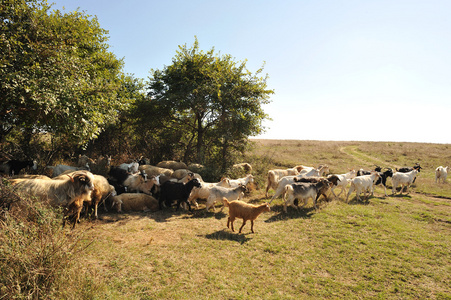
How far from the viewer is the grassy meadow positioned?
5.32 m

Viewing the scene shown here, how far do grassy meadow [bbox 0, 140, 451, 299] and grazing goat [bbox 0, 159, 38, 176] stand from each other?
298 inches

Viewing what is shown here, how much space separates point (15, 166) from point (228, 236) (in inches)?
518

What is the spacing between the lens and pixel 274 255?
23.4ft

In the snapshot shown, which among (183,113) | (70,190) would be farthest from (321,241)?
(183,113)

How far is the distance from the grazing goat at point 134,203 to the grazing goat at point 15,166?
7083mm

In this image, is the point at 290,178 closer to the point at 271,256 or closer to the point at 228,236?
the point at 228,236

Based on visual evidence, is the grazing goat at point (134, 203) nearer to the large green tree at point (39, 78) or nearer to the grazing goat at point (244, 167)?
the large green tree at point (39, 78)

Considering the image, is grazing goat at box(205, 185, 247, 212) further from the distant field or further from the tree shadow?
the tree shadow

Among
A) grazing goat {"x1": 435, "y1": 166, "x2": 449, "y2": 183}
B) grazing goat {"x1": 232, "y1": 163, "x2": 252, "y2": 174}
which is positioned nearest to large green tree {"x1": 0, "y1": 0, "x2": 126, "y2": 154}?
grazing goat {"x1": 232, "y1": 163, "x2": 252, "y2": 174}

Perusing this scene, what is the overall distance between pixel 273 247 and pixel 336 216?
191 inches

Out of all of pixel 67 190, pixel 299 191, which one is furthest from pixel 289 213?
pixel 67 190

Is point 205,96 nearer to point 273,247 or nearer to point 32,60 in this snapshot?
point 32,60

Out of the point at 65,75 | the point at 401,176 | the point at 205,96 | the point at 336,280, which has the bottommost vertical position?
the point at 336,280

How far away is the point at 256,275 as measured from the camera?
237 inches
